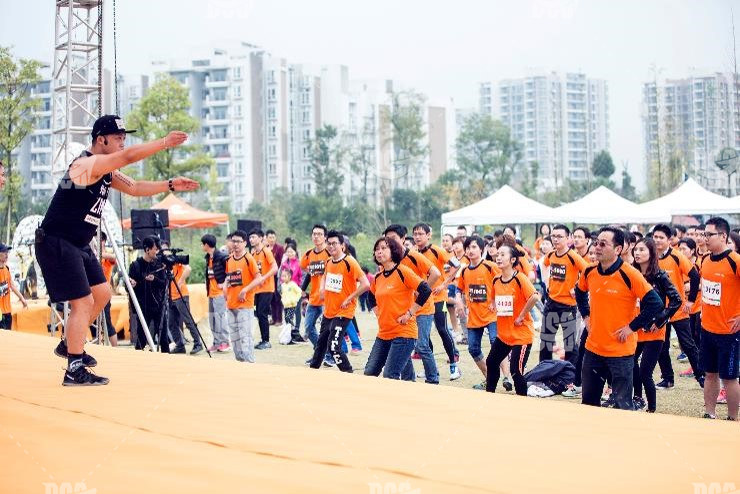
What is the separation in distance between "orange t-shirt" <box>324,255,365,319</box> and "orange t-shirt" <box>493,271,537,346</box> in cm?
183

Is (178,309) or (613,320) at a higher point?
(613,320)

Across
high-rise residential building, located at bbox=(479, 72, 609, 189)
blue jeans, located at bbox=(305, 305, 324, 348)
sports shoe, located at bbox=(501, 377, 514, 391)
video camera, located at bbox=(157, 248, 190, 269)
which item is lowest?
sports shoe, located at bbox=(501, 377, 514, 391)

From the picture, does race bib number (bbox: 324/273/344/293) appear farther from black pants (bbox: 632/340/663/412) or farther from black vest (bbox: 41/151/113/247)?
black vest (bbox: 41/151/113/247)

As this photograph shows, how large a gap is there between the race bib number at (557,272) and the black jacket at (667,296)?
282 cm

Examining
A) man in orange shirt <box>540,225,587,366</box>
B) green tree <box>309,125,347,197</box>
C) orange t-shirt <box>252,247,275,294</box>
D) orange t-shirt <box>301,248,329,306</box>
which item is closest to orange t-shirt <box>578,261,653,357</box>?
man in orange shirt <box>540,225,587,366</box>

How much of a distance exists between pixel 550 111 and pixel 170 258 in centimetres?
10732

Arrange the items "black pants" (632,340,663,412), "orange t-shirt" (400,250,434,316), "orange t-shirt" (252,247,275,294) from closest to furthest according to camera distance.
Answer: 1. "black pants" (632,340,663,412)
2. "orange t-shirt" (400,250,434,316)
3. "orange t-shirt" (252,247,275,294)

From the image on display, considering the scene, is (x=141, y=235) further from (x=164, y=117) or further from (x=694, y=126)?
(x=694, y=126)

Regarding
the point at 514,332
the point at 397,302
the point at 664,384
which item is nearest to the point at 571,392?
the point at 664,384

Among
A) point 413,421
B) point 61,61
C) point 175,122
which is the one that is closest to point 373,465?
point 413,421

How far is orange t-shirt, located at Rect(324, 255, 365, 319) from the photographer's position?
1050cm

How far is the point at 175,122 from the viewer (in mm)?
37719

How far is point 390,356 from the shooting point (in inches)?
339

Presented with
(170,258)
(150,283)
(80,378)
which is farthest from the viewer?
(150,283)
